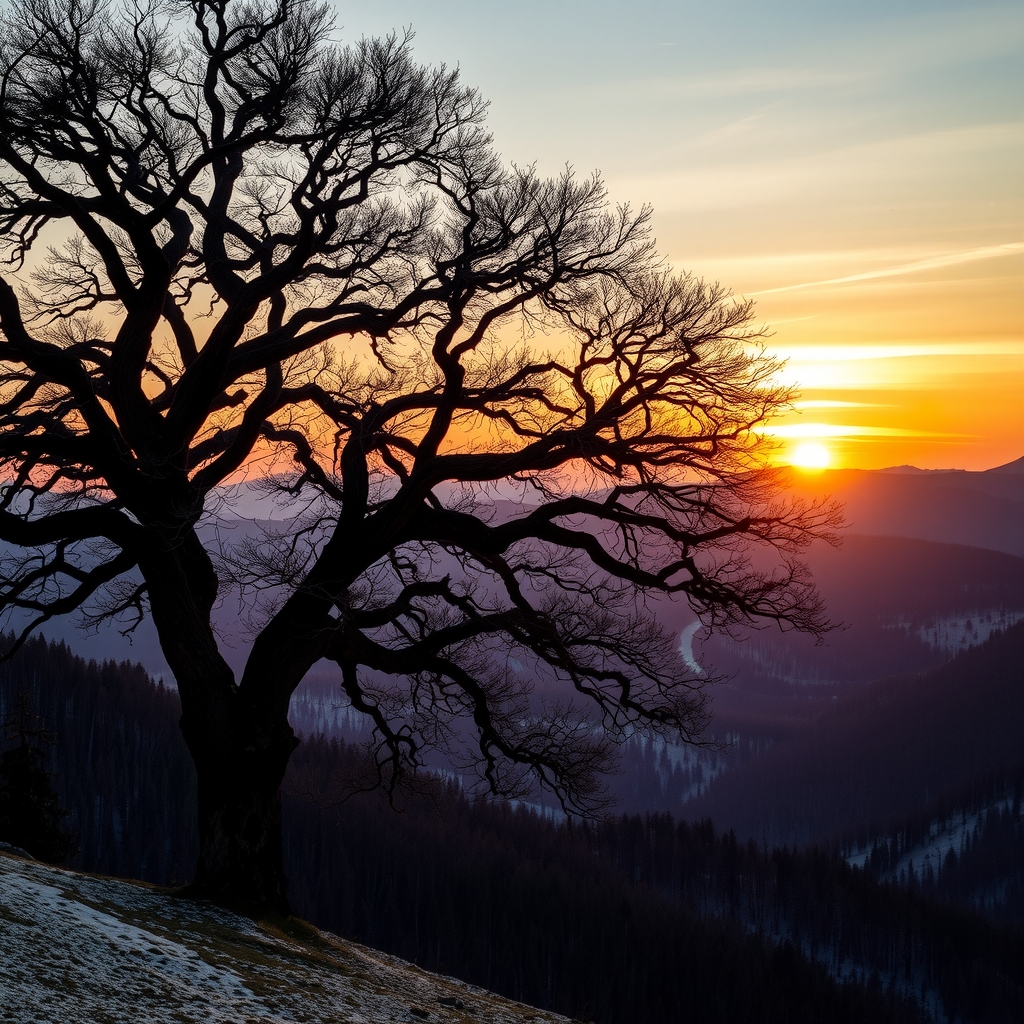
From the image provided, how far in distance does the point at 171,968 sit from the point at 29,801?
2440 cm

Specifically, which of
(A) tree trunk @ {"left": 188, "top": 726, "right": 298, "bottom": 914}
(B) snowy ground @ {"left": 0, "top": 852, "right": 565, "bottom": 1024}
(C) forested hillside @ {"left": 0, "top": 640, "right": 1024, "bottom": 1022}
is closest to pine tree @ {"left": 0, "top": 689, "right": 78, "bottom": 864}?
(A) tree trunk @ {"left": 188, "top": 726, "right": 298, "bottom": 914}

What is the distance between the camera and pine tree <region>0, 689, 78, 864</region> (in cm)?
3083

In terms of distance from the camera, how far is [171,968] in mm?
10523

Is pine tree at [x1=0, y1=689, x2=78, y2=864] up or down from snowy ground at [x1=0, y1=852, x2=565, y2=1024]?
down

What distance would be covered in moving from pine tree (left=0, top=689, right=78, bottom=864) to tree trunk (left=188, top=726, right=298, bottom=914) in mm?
17677

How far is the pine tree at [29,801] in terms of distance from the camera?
1214 inches

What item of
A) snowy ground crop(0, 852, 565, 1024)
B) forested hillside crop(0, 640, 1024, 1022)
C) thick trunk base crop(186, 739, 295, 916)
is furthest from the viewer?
forested hillside crop(0, 640, 1024, 1022)

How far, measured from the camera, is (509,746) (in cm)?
1753

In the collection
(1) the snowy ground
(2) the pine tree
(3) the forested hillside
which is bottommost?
(3) the forested hillside

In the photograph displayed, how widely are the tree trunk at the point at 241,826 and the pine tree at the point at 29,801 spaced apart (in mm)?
17677

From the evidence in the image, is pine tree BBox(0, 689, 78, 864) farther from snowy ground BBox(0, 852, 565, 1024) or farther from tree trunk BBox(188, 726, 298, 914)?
snowy ground BBox(0, 852, 565, 1024)

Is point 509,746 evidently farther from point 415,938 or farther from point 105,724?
point 105,724

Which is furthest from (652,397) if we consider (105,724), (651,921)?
(105,724)

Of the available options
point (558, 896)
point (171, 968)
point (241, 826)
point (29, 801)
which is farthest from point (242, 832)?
point (558, 896)
